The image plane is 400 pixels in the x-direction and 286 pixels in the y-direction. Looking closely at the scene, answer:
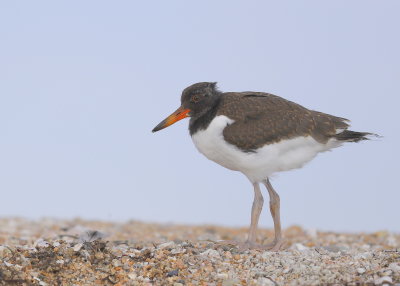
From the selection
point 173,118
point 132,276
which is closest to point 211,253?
point 132,276

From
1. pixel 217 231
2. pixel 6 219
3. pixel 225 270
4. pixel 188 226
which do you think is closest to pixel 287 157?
pixel 225 270

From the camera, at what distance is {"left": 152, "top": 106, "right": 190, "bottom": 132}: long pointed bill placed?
29.9ft

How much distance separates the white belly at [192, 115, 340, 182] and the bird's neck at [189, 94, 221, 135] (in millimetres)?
89

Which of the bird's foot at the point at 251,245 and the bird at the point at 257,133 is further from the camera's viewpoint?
the bird's foot at the point at 251,245

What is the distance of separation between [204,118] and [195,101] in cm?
33

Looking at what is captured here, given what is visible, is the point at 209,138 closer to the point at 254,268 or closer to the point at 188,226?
the point at 254,268

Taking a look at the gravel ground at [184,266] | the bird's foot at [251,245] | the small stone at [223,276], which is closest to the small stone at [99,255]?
the gravel ground at [184,266]

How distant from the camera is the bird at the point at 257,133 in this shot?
8.47m

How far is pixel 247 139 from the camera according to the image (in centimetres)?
841

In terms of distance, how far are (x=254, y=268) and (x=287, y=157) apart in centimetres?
188

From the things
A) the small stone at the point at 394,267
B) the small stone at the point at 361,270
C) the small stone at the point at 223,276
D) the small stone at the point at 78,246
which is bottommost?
the small stone at the point at 223,276

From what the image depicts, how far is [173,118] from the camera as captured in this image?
9.21 m

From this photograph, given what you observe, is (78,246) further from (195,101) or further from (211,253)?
(195,101)

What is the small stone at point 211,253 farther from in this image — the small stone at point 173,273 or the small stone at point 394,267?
the small stone at point 394,267
